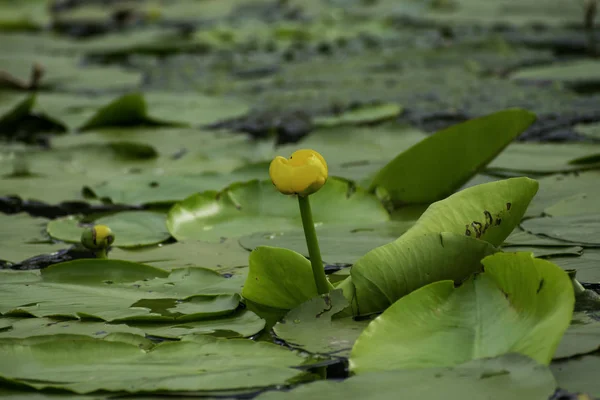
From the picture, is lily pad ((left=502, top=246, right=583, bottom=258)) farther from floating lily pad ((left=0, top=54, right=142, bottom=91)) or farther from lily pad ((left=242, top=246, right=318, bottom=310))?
floating lily pad ((left=0, top=54, right=142, bottom=91))

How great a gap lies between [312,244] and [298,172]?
10cm

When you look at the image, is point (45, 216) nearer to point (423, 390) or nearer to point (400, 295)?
point (400, 295)

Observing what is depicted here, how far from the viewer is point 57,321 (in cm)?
104

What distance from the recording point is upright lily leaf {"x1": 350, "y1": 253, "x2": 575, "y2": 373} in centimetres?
82

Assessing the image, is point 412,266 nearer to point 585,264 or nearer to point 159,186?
point 585,264

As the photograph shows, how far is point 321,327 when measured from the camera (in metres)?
0.95

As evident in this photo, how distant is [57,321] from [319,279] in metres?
0.33

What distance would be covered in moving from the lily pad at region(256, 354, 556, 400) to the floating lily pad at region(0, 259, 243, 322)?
0.26m

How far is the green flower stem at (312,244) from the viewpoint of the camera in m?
0.93

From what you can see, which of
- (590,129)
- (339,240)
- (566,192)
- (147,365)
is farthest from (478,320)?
(590,129)

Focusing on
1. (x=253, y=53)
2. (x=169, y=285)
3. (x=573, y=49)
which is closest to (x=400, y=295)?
(x=169, y=285)

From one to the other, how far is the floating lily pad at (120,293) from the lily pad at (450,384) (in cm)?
26

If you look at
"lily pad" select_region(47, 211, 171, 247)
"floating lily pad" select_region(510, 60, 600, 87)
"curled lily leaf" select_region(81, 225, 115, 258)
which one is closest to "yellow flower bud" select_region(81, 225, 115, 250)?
"curled lily leaf" select_region(81, 225, 115, 258)

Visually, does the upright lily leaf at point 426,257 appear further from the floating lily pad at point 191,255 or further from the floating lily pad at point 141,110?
the floating lily pad at point 141,110
